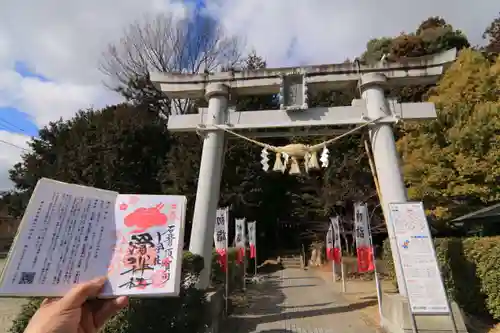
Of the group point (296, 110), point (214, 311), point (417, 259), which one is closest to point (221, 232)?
point (214, 311)

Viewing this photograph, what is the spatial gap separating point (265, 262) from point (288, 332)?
15041 mm

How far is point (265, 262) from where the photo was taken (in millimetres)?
22188

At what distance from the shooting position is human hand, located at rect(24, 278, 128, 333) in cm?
141

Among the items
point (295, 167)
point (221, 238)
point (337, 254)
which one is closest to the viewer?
point (295, 167)

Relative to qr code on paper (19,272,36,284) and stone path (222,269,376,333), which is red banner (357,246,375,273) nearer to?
stone path (222,269,376,333)

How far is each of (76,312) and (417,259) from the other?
5896 mm

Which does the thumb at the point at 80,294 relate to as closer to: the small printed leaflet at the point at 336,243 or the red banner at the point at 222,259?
the red banner at the point at 222,259

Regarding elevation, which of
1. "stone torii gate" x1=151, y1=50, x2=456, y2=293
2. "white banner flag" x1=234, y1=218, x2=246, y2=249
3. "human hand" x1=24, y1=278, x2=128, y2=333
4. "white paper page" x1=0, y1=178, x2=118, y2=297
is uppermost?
"stone torii gate" x1=151, y1=50, x2=456, y2=293

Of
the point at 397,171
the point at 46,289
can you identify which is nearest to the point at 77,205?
the point at 46,289

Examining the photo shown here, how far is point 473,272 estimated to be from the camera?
24.1 feet

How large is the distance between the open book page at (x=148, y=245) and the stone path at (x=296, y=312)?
21.1ft

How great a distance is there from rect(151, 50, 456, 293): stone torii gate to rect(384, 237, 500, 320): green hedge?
5.13 feet

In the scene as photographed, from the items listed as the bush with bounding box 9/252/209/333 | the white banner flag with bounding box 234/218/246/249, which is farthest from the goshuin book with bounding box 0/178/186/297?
the white banner flag with bounding box 234/218/246/249

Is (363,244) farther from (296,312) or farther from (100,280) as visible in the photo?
(100,280)
